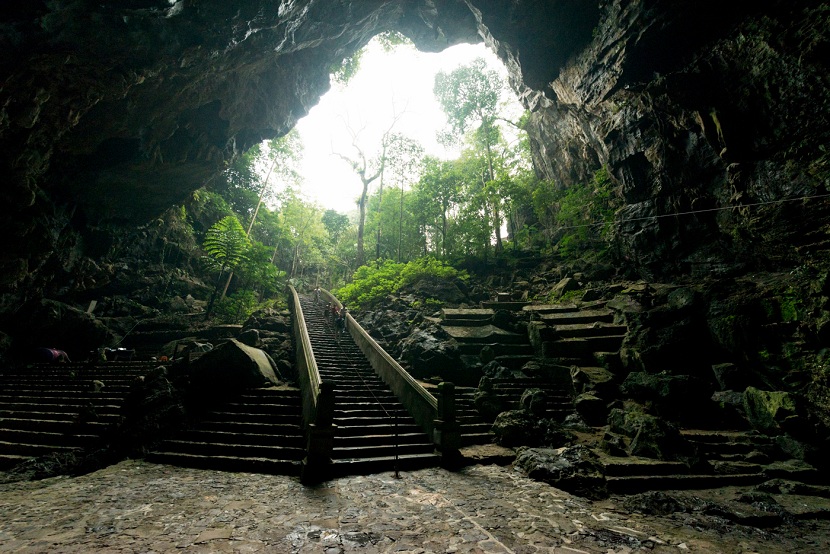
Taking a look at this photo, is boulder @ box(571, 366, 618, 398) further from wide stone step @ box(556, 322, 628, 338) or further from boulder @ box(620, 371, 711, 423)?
wide stone step @ box(556, 322, 628, 338)

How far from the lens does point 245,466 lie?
672cm

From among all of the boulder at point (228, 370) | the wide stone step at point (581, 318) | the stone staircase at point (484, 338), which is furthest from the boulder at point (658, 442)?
the boulder at point (228, 370)

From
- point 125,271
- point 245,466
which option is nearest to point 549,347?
point 245,466

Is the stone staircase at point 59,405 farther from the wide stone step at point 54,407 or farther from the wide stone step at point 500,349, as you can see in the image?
the wide stone step at point 500,349

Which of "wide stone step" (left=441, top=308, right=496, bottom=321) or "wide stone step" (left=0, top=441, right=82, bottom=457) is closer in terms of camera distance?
"wide stone step" (left=0, top=441, right=82, bottom=457)

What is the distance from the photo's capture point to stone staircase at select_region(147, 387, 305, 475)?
6785 mm

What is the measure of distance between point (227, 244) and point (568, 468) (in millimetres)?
20825

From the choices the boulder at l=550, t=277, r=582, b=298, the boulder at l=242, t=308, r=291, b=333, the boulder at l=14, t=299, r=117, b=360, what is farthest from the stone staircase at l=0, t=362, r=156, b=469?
the boulder at l=550, t=277, r=582, b=298

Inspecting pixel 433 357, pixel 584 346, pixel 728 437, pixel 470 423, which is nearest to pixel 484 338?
pixel 433 357

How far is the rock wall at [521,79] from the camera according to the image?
8812mm

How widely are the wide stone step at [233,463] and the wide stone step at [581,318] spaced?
11.4m

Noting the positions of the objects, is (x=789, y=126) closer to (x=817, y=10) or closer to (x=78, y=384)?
(x=817, y=10)

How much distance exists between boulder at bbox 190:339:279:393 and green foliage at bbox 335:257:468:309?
34.1ft

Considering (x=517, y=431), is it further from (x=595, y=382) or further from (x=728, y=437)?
(x=728, y=437)
